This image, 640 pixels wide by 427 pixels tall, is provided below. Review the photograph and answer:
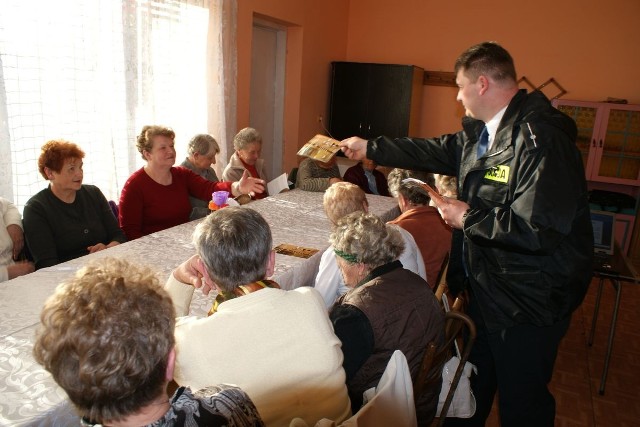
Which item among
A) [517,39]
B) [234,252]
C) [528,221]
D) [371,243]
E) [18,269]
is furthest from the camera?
[517,39]

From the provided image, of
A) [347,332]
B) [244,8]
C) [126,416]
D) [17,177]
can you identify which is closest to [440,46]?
[244,8]

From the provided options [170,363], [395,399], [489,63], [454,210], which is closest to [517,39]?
[489,63]

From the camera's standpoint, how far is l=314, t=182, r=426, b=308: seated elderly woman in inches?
81.0

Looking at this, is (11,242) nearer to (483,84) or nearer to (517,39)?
(483,84)

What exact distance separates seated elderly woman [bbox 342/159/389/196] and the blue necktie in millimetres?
2504

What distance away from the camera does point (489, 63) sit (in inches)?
73.1

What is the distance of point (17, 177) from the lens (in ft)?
9.85

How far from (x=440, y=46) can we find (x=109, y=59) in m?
4.19

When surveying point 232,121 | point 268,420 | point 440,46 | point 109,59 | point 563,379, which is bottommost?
point 563,379

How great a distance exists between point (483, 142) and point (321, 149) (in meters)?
0.88

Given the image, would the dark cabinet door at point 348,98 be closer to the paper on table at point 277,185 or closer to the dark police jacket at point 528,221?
the paper on table at point 277,185

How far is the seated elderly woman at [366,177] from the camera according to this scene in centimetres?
454

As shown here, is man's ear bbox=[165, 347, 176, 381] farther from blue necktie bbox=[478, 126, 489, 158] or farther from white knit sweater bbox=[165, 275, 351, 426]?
blue necktie bbox=[478, 126, 489, 158]

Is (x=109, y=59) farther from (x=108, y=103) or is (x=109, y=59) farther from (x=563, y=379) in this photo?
(x=563, y=379)
